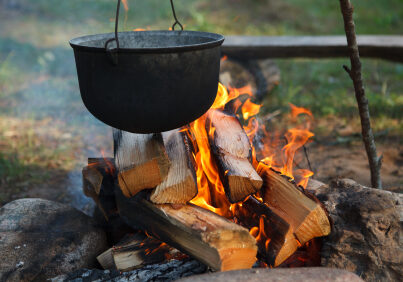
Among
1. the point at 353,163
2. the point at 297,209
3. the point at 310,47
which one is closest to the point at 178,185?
the point at 297,209

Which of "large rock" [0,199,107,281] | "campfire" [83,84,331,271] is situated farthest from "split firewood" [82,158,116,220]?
"large rock" [0,199,107,281]

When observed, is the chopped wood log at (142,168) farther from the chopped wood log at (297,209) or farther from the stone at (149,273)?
the chopped wood log at (297,209)

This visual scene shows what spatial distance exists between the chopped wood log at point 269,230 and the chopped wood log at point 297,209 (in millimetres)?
36

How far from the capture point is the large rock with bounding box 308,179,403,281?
65.8 inches

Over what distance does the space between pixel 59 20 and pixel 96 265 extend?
748 cm

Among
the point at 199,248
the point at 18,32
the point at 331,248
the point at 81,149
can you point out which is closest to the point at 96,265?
the point at 199,248

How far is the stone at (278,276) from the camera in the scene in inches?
56.9

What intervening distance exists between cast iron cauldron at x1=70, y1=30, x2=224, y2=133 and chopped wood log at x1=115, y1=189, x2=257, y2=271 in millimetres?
407

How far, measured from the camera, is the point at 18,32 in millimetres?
7441

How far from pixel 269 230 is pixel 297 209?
17cm

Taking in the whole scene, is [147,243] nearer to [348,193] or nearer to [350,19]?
[348,193]

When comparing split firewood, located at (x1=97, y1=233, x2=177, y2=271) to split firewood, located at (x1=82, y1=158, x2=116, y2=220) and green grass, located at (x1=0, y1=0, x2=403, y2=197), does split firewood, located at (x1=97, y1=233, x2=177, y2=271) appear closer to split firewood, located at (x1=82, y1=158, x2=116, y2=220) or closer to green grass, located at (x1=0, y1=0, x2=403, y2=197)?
split firewood, located at (x1=82, y1=158, x2=116, y2=220)

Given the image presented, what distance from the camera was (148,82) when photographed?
1569 millimetres

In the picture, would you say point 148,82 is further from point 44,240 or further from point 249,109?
point 249,109
